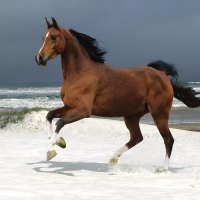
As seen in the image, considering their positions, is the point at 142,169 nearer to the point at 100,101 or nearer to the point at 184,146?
the point at 100,101

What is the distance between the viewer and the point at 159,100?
7.13m

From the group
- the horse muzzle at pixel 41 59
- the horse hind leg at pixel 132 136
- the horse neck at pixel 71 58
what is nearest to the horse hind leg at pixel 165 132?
the horse hind leg at pixel 132 136

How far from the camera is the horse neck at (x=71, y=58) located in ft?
22.0

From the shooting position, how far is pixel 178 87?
7965 mm

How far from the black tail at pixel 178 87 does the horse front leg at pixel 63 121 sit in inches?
77.2

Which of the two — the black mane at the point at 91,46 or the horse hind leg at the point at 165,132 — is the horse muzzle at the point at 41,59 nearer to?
the black mane at the point at 91,46

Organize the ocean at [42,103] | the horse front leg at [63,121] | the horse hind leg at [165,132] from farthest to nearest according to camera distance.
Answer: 1. the ocean at [42,103]
2. the horse hind leg at [165,132]
3. the horse front leg at [63,121]

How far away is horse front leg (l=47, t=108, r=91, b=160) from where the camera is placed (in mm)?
6219

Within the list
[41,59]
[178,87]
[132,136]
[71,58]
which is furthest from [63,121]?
[178,87]

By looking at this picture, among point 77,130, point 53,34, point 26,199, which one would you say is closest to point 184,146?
point 77,130

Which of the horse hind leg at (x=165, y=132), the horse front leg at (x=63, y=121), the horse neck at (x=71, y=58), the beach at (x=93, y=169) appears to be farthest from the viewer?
the horse hind leg at (x=165, y=132)

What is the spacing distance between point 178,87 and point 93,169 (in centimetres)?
196

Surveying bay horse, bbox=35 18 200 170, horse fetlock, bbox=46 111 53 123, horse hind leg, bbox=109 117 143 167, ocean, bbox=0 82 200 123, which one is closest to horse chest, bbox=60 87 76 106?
bay horse, bbox=35 18 200 170

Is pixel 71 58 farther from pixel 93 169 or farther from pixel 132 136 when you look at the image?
pixel 93 169
